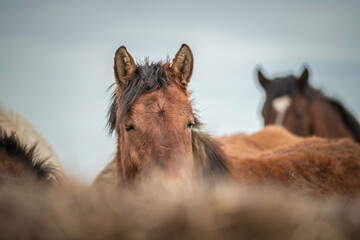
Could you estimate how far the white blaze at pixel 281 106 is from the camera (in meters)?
11.0

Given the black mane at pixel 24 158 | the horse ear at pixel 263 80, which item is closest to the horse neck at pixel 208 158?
the black mane at pixel 24 158

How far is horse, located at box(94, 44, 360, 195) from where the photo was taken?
3438 mm

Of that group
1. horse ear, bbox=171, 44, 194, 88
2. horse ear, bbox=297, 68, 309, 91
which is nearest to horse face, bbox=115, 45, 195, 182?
horse ear, bbox=171, 44, 194, 88

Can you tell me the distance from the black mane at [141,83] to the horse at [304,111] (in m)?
7.68

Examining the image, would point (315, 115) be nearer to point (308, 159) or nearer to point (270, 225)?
point (308, 159)

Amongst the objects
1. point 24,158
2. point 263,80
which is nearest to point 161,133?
point 24,158

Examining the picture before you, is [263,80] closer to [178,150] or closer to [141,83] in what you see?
[141,83]

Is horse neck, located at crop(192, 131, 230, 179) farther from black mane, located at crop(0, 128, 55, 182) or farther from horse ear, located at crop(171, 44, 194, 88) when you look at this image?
black mane, located at crop(0, 128, 55, 182)

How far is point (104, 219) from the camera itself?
3.36ft

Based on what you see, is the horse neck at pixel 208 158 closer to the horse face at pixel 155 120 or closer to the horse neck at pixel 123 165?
the horse face at pixel 155 120

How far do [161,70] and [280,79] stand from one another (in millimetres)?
8619

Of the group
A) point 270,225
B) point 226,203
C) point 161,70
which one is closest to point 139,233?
point 226,203

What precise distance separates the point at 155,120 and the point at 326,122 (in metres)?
9.42

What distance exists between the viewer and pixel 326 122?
11.5 meters
